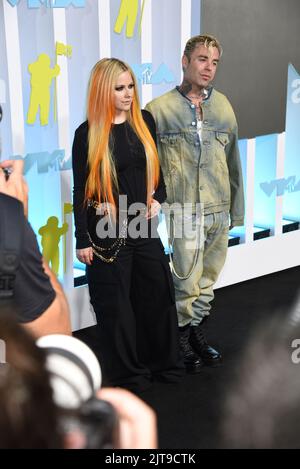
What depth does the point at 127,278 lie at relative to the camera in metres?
2.95

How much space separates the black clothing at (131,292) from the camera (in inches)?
113

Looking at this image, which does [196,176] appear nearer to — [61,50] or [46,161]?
[46,161]

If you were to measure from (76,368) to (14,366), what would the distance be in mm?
68

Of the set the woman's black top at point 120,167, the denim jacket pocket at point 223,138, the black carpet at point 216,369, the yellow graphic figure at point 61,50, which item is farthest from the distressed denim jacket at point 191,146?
the black carpet at point 216,369

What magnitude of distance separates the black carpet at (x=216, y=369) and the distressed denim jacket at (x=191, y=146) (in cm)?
76

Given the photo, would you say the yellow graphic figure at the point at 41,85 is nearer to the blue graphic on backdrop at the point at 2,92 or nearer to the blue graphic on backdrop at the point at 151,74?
the blue graphic on backdrop at the point at 2,92

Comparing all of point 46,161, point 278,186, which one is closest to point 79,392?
point 46,161

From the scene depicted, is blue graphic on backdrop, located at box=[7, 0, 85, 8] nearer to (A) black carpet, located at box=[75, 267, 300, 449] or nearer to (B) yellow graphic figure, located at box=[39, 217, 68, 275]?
(B) yellow graphic figure, located at box=[39, 217, 68, 275]

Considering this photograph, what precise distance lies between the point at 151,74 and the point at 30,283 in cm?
271

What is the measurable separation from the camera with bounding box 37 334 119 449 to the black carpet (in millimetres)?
1971

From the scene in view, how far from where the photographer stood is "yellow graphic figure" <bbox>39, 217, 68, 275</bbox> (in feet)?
11.3
